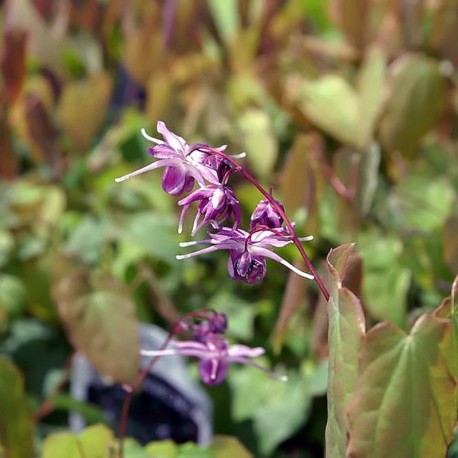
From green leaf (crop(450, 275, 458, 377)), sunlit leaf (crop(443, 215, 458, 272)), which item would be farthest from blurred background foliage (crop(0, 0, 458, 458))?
green leaf (crop(450, 275, 458, 377))

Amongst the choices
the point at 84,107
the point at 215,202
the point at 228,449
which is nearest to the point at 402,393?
the point at 215,202

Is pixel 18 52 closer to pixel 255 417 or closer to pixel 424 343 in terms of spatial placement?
pixel 255 417

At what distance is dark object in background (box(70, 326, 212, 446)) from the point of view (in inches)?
34.0

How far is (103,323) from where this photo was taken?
82 centimetres

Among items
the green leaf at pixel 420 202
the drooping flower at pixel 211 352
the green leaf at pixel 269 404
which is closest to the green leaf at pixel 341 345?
the drooping flower at pixel 211 352

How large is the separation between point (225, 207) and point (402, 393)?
0.43ft

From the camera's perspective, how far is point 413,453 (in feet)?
1.58

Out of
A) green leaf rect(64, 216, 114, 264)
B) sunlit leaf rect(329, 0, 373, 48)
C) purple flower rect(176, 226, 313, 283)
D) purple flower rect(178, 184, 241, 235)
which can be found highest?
purple flower rect(178, 184, 241, 235)

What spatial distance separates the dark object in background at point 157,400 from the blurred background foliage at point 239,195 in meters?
0.03

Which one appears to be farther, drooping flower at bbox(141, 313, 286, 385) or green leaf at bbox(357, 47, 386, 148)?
green leaf at bbox(357, 47, 386, 148)

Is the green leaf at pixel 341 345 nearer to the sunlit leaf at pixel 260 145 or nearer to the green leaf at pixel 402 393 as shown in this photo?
the green leaf at pixel 402 393

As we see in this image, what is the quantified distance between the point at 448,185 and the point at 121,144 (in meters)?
0.41

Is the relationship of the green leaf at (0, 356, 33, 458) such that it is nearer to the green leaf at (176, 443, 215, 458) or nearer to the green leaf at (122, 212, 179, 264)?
the green leaf at (176, 443, 215, 458)

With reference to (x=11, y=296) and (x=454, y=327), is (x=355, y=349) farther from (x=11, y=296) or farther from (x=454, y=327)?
(x=11, y=296)
